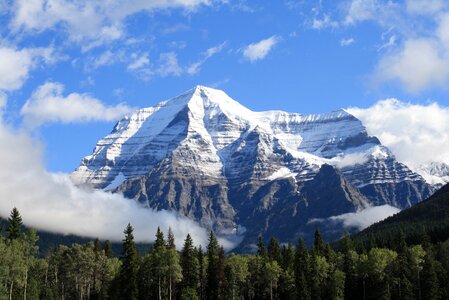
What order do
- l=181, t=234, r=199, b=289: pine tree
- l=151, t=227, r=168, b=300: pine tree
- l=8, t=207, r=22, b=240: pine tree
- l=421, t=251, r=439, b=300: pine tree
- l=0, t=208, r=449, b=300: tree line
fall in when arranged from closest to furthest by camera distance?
1. l=151, t=227, r=168, b=300: pine tree
2. l=0, t=208, r=449, b=300: tree line
3. l=8, t=207, r=22, b=240: pine tree
4. l=421, t=251, r=439, b=300: pine tree
5. l=181, t=234, r=199, b=289: pine tree

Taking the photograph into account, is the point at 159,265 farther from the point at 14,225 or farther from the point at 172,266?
the point at 14,225

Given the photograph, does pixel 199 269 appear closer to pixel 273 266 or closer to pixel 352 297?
pixel 273 266

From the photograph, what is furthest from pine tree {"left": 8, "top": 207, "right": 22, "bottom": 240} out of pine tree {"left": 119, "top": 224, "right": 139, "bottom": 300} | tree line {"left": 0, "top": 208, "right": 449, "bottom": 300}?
pine tree {"left": 119, "top": 224, "right": 139, "bottom": 300}

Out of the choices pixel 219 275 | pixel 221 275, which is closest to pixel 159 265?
pixel 219 275

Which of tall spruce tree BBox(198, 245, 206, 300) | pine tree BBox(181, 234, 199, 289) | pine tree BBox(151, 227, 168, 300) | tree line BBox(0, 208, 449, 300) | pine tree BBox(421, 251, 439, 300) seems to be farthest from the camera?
tall spruce tree BBox(198, 245, 206, 300)

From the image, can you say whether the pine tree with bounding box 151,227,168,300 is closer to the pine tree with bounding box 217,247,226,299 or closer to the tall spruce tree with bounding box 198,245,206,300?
the tall spruce tree with bounding box 198,245,206,300

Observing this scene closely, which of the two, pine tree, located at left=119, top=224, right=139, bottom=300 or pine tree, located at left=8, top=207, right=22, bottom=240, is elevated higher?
pine tree, located at left=8, top=207, right=22, bottom=240

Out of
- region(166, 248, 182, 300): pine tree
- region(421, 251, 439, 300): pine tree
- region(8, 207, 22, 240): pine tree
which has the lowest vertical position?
region(421, 251, 439, 300): pine tree

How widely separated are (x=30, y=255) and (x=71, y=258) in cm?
2863

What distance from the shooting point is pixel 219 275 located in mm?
174000

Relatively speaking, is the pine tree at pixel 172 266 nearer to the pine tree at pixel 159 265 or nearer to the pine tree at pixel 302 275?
the pine tree at pixel 159 265

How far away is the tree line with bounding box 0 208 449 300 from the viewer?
160750 mm

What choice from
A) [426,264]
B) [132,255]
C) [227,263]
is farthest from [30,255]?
[426,264]

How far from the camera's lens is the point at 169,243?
184 metres
